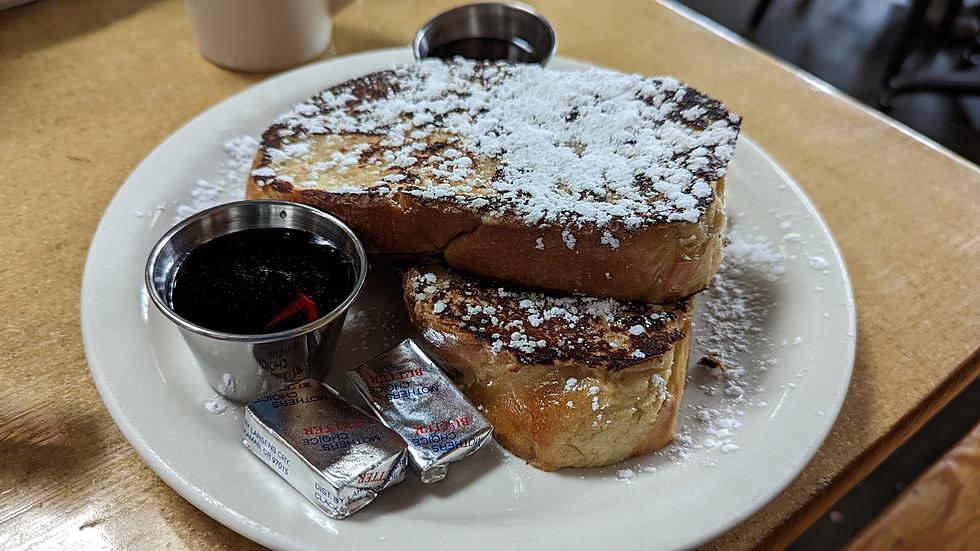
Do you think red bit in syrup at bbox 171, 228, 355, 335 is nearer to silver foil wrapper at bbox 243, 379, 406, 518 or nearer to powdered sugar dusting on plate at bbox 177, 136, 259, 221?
silver foil wrapper at bbox 243, 379, 406, 518

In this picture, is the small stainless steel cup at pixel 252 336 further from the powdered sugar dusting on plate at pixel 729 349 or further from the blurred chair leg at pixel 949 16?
the blurred chair leg at pixel 949 16

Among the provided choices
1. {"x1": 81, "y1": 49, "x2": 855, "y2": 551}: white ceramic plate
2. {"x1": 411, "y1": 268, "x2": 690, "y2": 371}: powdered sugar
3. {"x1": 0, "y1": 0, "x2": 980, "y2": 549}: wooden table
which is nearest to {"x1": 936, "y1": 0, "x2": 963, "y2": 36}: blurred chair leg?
{"x1": 0, "y1": 0, "x2": 980, "y2": 549}: wooden table

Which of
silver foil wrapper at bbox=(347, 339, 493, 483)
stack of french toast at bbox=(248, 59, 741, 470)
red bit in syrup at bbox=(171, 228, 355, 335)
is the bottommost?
silver foil wrapper at bbox=(347, 339, 493, 483)

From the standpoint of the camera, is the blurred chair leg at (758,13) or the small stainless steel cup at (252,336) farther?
the blurred chair leg at (758,13)

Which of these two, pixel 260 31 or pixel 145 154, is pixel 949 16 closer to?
pixel 260 31

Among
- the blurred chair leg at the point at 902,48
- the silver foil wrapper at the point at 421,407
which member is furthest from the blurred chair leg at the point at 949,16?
the silver foil wrapper at the point at 421,407

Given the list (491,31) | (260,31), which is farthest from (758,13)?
(260,31)
